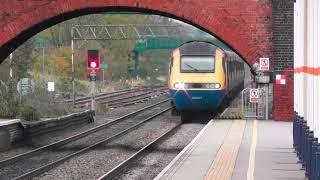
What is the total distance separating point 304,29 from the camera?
12.2m

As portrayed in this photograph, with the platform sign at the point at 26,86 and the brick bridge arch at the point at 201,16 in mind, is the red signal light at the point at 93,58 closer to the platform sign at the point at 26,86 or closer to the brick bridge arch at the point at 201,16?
the platform sign at the point at 26,86

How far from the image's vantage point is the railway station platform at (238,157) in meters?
12.6

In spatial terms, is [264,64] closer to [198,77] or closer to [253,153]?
[198,77]

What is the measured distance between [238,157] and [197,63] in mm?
13209

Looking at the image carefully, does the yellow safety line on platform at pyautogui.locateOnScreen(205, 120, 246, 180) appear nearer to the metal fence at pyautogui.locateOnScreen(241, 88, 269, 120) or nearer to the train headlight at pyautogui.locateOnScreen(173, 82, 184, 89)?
the metal fence at pyautogui.locateOnScreen(241, 88, 269, 120)

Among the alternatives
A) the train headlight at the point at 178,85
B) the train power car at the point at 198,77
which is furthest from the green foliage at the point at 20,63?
the train headlight at the point at 178,85

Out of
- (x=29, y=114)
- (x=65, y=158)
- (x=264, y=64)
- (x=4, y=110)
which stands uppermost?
(x=264, y=64)

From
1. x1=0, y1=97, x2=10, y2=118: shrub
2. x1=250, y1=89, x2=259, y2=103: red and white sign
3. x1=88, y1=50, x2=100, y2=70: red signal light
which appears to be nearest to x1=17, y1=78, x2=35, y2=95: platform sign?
x1=88, y1=50, x2=100, y2=70: red signal light

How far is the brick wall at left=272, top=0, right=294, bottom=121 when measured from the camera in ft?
82.0

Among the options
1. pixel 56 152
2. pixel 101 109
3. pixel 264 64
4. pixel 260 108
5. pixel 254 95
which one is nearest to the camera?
pixel 56 152

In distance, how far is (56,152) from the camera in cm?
1959

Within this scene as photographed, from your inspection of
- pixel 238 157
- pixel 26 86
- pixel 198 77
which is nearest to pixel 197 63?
pixel 198 77

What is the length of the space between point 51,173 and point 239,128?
8978 millimetres

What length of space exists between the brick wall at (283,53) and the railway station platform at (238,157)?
91.4 inches
